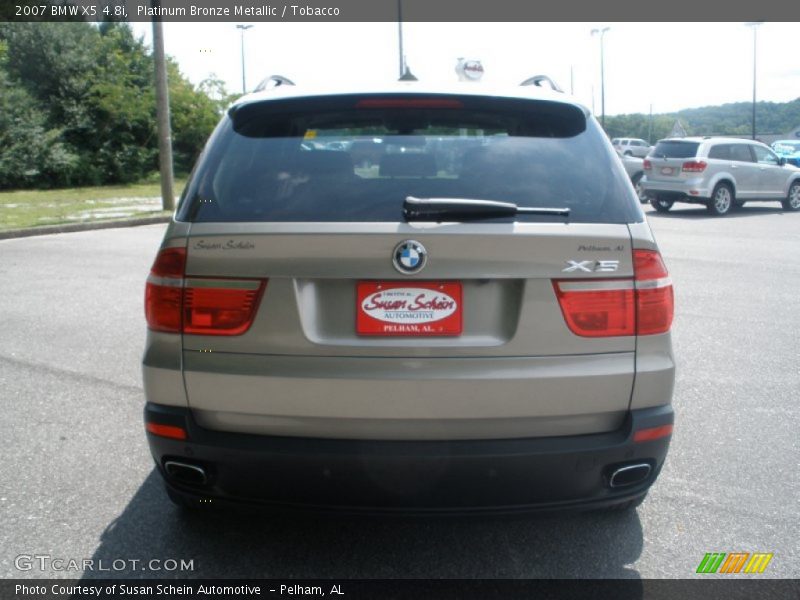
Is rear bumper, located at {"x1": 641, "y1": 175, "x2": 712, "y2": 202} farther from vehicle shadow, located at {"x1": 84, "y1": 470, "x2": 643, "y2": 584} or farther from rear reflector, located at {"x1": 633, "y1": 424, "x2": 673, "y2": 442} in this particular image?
rear reflector, located at {"x1": 633, "y1": 424, "x2": 673, "y2": 442}

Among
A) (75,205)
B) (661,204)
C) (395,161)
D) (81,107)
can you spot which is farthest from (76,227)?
(81,107)

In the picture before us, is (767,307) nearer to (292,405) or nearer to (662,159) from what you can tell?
(292,405)

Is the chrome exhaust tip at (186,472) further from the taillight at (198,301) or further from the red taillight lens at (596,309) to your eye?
the red taillight lens at (596,309)

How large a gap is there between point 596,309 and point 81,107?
3533cm

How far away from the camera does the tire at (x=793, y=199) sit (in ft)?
70.7

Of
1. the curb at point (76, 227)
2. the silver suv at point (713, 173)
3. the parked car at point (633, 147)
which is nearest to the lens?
the curb at point (76, 227)

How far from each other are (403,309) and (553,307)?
1.64ft

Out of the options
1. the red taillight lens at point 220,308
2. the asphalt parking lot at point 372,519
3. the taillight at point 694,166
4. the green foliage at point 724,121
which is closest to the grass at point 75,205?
the asphalt parking lot at point 372,519

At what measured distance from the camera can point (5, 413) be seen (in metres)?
5.09

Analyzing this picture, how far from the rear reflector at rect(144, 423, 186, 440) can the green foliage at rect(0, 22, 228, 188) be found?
3061 centimetres

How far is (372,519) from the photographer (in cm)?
290

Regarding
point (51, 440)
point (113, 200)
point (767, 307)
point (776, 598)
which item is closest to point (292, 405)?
point (776, 598)

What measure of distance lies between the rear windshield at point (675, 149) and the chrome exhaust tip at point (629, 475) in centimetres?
1790

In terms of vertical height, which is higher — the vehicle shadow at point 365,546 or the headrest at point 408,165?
the headrest at point 408,165
